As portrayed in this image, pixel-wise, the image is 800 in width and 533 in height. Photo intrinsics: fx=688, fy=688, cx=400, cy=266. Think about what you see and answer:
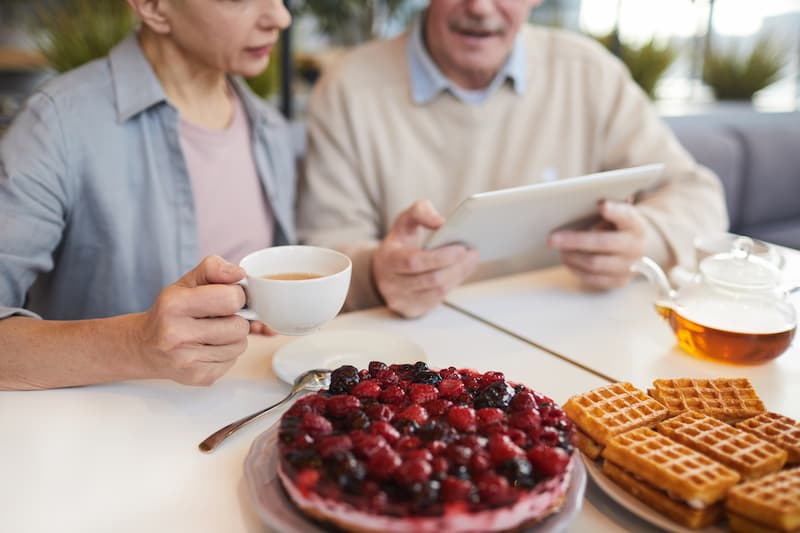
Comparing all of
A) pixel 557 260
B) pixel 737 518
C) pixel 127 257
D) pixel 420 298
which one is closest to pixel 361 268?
pixel 420 298

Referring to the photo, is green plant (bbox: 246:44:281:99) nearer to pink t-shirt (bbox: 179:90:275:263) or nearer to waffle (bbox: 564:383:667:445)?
pink t-shirt (bbox: 179:90:275:263)

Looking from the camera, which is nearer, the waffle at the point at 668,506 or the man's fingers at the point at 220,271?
the waffle at the point at 668,506

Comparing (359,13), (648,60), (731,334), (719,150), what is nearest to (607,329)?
(731,334)

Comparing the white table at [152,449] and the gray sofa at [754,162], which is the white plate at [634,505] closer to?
the white table at [152,449]

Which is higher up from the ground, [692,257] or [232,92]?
[232,92]

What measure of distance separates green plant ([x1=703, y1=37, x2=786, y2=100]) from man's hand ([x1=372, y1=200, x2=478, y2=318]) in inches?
136

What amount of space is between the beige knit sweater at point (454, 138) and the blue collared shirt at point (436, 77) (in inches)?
1.0

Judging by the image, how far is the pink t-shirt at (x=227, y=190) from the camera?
151cm

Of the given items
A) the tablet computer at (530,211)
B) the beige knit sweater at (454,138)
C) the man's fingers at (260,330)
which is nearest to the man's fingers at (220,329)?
the man's fingers at (260,330)

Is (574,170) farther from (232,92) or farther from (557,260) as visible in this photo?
(232,92)

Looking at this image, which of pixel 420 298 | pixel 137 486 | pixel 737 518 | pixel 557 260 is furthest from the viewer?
pixel 557 260

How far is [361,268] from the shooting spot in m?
1.48

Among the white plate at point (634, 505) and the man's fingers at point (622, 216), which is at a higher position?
the man's fingers at point (622, 216)

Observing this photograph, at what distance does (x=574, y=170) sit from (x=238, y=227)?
965mm
